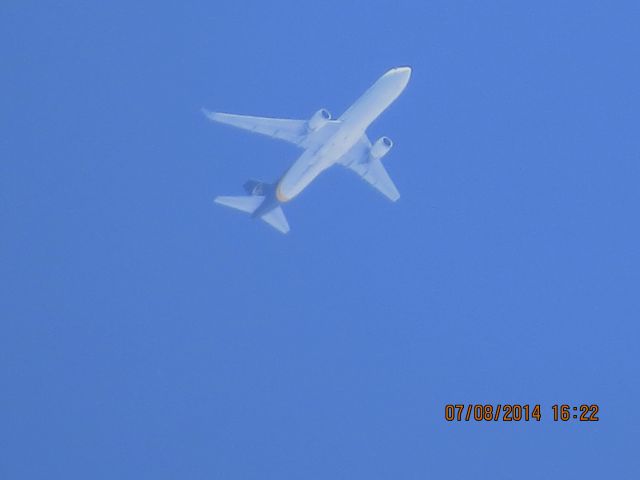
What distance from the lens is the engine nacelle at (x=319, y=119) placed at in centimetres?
3409

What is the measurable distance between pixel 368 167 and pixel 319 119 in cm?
481

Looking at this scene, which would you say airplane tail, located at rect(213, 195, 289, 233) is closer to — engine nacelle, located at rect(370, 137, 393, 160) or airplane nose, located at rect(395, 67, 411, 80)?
engine nacelle, located at rect(370, 137, 393, 160)

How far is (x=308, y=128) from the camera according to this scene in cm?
3456

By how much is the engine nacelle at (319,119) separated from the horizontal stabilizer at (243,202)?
4.58 metres

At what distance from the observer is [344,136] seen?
1332 inches

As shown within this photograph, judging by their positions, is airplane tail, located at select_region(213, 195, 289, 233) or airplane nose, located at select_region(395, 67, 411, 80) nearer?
airplane nose, located at select_region(395, 67, 411, 80)

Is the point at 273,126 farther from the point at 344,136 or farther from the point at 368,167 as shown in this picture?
the point at 368,167

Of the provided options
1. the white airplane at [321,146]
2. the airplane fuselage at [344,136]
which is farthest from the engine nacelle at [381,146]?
the airplane fuselage at [344,136]

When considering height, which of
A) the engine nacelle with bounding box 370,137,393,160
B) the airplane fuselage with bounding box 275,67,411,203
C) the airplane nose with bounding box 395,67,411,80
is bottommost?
the airplane fuselage with bounding box 275,67,411,203

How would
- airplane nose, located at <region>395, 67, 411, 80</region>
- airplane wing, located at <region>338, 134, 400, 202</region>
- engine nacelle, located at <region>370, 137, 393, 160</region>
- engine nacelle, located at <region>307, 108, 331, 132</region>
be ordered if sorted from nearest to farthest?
airplane nose, located at <region>395, 67, 411, 80</region> → engine nacelle, located at <region>307, 108, 331, 132</region> → engine nacelle, located at <region>370, 137, 393, 160</region> → airplane wing, located at <region>338, 134, 400, 202</region>

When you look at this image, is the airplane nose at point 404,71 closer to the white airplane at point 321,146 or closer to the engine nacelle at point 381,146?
the white airplane at point 321,146

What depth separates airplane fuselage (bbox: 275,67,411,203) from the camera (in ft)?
106

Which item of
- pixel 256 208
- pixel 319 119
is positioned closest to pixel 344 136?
pixel 319 119

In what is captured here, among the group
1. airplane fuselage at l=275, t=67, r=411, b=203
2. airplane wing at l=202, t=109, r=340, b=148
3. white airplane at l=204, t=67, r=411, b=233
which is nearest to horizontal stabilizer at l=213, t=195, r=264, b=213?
white airplane at l=204, t=67, r=411, b=233
